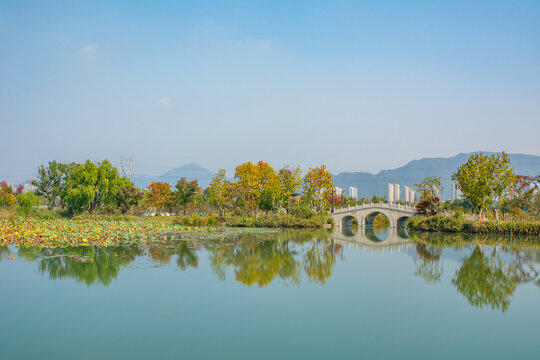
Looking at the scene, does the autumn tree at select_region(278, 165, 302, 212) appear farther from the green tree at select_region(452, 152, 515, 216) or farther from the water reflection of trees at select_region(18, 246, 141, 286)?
the water reflection of trees at select_region(18, 246, 141, 286)

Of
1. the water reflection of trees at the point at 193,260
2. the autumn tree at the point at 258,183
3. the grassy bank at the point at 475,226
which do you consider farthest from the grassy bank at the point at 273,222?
the water reflection of trees at the point at 193,260

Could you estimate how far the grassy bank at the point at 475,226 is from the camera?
2462 centimetres

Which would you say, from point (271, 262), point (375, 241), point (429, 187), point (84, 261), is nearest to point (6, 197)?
point (375, 241)

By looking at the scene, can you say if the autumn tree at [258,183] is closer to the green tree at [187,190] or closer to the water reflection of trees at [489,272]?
the green tree at [187,190]

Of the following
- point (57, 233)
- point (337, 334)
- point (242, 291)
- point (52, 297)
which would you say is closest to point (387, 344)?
point (337, 334)

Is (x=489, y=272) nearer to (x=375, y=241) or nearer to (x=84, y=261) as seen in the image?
(x=84, y=261)

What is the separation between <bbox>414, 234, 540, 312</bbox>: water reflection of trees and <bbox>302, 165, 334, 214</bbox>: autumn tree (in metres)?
23.1

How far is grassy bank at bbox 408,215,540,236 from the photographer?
2462cm

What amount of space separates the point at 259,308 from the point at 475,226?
23.8m

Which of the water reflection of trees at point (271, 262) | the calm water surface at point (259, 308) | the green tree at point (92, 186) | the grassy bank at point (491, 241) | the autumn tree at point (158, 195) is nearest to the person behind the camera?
the calm water surface at point (259, 308)

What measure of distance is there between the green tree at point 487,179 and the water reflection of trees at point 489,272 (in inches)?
486

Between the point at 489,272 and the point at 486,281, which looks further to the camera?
the point at 489,272

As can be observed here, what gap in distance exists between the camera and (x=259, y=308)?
24.2ft

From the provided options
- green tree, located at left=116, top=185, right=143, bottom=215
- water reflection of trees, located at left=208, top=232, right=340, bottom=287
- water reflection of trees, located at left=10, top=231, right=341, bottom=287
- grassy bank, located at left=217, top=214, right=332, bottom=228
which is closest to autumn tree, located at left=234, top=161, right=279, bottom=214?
grassy bank, located at left=217, top=214, right=332, bottom=228
